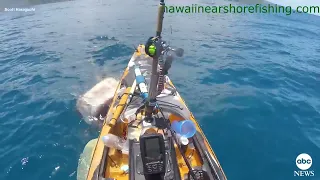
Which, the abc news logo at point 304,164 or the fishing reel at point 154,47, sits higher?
the fishing reel at point 154,47

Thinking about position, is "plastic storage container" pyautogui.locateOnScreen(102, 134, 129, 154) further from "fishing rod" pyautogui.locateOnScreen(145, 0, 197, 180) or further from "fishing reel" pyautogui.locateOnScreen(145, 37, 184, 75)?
"fishing reel" pyautogui.locateOnScreen(145, 37, 184, 75)

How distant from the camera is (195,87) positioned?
1182 cm

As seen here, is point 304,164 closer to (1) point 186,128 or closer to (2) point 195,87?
(1) point 186,128

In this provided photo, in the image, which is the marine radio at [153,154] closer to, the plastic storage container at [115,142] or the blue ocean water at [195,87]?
the plastic storage container at [115,142]

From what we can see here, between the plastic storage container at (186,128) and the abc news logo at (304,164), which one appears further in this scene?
the abc news logo at (304,164)

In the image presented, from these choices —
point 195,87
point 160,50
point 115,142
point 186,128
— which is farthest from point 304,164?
point 160,50

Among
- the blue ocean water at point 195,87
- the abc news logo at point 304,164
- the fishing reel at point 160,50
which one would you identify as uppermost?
the fishing reel at point 160,50

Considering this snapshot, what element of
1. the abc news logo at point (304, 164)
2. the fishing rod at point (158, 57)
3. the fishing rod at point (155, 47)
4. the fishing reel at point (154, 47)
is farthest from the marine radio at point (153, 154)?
the abc news logo at point (304, 164)

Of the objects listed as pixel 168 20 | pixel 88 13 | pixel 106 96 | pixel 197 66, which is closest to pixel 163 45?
pixel 106 96

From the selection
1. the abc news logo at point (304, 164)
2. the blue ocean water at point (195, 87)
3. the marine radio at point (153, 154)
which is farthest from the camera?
the blue ocean water at point (195, 87)

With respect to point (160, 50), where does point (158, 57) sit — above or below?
below

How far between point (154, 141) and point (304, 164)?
20.0 ft

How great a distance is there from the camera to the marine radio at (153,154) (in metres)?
3.83

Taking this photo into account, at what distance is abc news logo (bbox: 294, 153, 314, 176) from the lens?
7.26m
